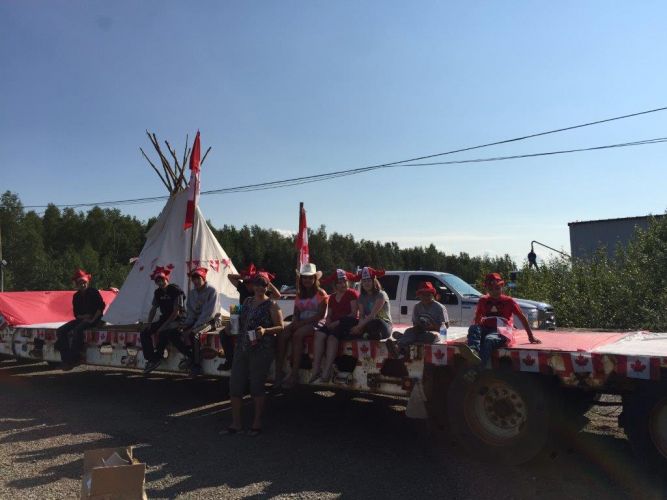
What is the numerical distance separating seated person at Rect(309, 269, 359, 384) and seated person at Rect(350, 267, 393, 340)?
0.10 metres

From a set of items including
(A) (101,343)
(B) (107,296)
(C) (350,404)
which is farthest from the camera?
(B) (107,296)

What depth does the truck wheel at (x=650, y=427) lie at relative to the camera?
4484 mm

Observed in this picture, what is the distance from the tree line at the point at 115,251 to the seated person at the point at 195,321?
1227 centimetres

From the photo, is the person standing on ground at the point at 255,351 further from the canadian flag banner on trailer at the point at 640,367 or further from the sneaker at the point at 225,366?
the canadian flag banner on trailer at the point at 640,367

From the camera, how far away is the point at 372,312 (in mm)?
6391

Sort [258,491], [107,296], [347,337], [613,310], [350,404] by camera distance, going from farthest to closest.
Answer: [613,310]
[107,296]
[350,404]
[347,337]
[258,491]

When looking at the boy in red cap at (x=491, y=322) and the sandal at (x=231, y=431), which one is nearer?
the boy in red cap at (x=491, y=322)

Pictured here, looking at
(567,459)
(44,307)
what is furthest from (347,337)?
(44,307)

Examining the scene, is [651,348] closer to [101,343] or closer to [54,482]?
[54,482]

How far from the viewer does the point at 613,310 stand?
16.2 meters

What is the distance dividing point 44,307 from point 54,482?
7.71 metres

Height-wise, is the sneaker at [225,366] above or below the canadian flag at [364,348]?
below

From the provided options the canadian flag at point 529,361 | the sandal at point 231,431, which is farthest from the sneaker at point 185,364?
the canadian flag at point 529,361

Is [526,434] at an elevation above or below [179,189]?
below
